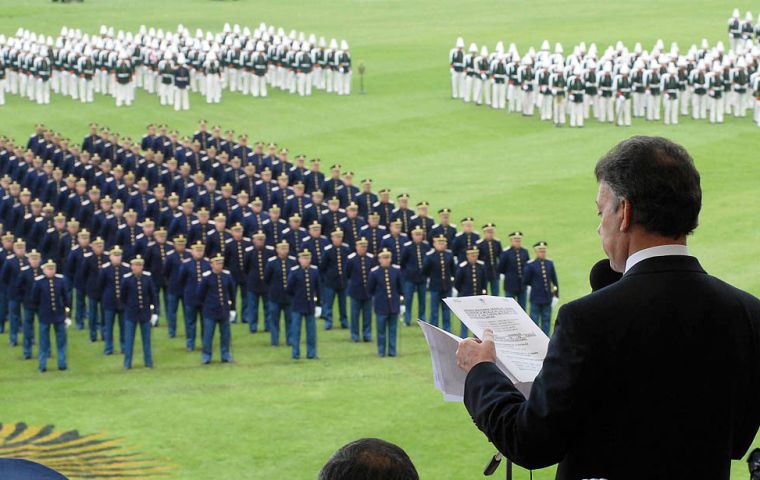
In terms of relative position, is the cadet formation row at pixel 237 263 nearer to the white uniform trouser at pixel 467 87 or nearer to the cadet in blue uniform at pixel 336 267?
the cadet in blue uniform at pixel 336 267

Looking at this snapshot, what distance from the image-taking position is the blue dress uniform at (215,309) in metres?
19.3

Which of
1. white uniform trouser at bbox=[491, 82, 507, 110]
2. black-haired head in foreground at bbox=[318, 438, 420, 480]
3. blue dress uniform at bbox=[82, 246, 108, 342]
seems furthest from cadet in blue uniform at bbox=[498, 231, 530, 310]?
white uniform trouser at bbox=[491, 82, 507, 110]

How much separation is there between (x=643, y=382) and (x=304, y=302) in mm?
15702

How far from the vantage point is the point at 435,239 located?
21031 mm

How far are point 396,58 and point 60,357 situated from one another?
3475 centimetres

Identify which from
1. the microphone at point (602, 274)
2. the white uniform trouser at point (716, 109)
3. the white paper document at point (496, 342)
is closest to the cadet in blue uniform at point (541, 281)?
the white paper document at point (496, 342)

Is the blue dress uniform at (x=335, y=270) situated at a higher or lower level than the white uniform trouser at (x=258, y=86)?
lower

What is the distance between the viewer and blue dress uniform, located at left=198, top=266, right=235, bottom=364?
19.3m

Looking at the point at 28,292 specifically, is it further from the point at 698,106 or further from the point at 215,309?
the point at 698,106

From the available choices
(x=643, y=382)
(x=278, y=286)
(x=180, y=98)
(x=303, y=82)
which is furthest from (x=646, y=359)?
(x=303, y=82)

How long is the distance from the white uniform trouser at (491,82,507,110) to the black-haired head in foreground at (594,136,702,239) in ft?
125

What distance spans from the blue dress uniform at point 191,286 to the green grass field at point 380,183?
435 millimetres

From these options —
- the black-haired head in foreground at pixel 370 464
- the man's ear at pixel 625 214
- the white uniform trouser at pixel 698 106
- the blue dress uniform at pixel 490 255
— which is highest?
the man's ear at pixel 625 214

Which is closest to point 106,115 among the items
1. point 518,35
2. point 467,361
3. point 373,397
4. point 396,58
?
point 396,58
